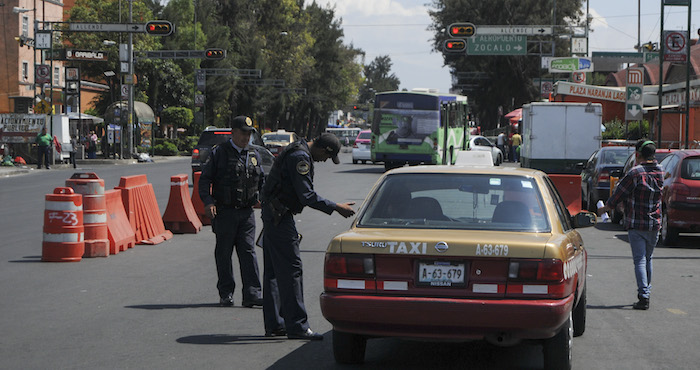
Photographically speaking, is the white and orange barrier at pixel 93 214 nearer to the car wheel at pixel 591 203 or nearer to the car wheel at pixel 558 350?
the car wheel at pixel 558 350

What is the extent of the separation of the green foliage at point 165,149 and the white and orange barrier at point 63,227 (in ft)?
172

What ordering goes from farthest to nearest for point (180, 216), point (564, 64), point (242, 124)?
point (564, 64) < point (180, 216) < point (242, 124)

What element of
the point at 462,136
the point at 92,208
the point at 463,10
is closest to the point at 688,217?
the point at 92,208

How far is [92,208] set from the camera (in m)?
12.8

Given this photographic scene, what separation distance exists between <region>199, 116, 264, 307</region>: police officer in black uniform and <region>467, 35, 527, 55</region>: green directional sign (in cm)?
4201

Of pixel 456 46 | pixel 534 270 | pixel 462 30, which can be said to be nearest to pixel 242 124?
pixel 534 270

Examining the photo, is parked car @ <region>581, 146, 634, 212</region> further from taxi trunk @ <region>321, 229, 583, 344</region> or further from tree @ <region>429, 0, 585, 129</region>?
tree @ <region>429, 0, 585, 129</region>

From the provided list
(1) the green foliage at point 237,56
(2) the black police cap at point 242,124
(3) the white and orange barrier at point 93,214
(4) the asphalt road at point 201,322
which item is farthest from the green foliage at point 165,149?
(2) the black police cap at point 242,124

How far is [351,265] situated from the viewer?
639cm

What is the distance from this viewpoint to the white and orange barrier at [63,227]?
1235cm

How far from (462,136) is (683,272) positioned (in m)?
32.5

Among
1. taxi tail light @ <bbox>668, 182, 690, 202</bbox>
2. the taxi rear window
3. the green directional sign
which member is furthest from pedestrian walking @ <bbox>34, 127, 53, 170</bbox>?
the taxi rear window

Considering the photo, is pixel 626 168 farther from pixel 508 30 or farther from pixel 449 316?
pixel 508 30

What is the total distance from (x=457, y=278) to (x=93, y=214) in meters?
7.73
